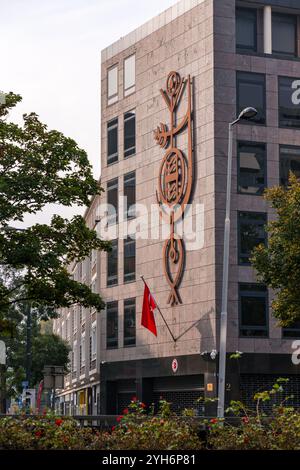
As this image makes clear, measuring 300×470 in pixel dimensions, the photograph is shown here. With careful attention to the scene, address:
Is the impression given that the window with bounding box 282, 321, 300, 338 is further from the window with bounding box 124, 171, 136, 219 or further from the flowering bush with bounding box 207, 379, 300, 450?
the flowering bush with bounding box 207, 379, 300, 450

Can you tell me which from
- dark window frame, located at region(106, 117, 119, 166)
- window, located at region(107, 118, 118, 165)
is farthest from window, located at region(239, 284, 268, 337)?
window, located at region(107, 118, 118, 165)

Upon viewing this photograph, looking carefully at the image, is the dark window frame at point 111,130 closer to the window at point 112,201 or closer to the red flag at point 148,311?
the window at point 112,201

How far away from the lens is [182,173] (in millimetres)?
51031

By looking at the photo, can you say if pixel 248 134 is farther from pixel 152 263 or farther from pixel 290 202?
pixel 290 202

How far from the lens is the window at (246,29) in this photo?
2008 inches

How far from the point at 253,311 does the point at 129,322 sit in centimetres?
953

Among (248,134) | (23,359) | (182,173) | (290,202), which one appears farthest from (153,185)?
(23,359)

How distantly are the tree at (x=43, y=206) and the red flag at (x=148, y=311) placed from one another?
1267 centimetres

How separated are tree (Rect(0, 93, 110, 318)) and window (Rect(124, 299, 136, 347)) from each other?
18496 millimetres

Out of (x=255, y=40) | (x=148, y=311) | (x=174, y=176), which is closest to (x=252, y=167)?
(x=174, y=176)

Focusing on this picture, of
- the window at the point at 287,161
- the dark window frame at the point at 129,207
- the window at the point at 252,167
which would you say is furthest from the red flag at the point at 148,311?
the window at the point at 287,161

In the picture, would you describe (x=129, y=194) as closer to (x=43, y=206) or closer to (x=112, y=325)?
(x=112, y=325)

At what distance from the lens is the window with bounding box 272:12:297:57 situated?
51.5 m

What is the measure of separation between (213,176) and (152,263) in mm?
7100
